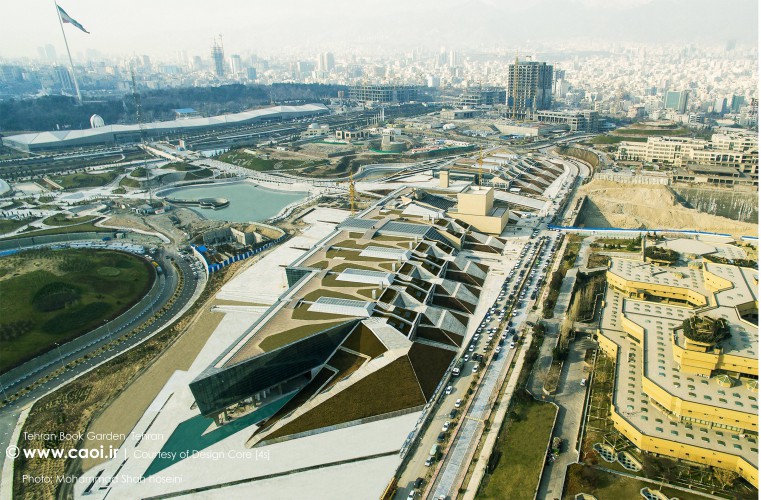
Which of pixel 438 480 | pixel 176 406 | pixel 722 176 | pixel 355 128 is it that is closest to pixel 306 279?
pixel 176 406

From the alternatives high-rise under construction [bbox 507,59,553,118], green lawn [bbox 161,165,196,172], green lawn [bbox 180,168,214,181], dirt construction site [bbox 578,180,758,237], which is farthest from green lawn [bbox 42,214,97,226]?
high-rise under construction [bbox 507,59,553,118]

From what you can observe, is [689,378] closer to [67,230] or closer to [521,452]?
[521,452]

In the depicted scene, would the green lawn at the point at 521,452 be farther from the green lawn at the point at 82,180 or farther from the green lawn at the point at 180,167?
the green lawn at the point at 82,180

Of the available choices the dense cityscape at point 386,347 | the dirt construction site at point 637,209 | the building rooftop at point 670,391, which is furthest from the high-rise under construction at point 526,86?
the building rooftop at point 670,391

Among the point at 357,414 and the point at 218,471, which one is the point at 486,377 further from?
the point at 218,471

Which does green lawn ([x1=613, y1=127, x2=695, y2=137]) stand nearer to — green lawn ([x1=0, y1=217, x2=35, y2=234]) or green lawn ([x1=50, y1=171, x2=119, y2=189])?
green lawn ([x1=50, y1=171, x2=119, y2=189])
